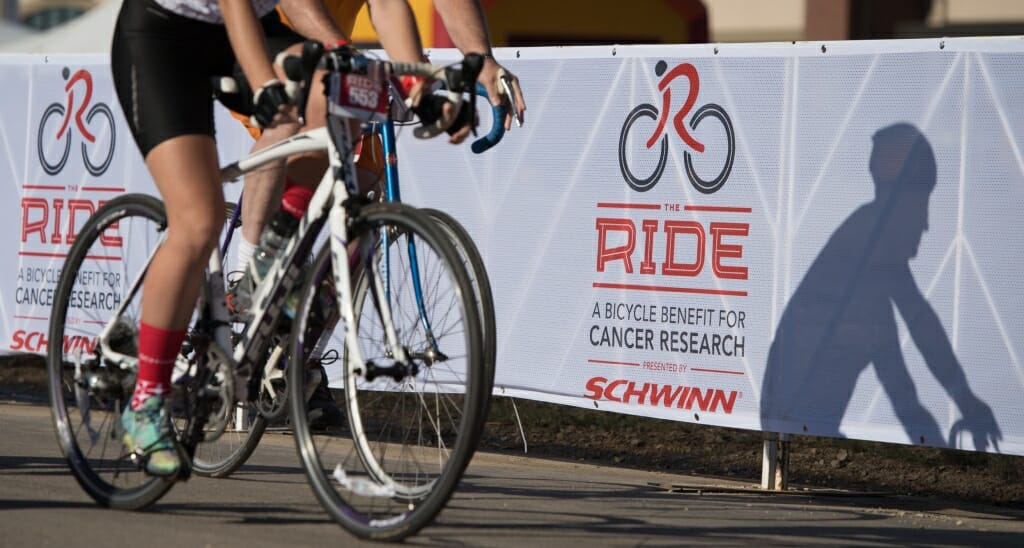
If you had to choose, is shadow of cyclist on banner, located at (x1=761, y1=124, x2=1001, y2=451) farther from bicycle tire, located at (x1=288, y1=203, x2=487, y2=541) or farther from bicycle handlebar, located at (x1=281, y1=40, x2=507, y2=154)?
bicycle handlebar, located at (x1=281, y1=40, x2=507, y2=154)

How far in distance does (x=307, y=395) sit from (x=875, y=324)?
8.01ft

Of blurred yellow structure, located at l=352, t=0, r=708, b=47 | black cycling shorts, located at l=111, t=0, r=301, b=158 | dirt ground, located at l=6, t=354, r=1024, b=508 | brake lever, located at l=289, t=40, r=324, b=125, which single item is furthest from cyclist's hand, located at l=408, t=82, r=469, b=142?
blurred yellow structure, located at l=352, t=0, r=708, b=47

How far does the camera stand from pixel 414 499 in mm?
4348

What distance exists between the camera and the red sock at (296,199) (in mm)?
5125

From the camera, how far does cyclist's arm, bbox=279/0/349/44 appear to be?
5.30 metres

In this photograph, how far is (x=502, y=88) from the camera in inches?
191

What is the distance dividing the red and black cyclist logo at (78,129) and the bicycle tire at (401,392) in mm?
4257

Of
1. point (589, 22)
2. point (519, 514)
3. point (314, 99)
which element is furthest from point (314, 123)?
point (589, 22)

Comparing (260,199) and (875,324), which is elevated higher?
(260,199)

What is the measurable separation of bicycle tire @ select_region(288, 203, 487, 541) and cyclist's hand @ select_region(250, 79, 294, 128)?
325mm

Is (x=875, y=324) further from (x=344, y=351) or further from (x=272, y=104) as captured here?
(x=272, y=104)

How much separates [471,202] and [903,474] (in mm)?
2129

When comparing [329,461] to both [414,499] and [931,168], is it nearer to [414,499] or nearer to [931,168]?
[414,499]

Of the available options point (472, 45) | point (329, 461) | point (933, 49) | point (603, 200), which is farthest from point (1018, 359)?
point (329, 461)
